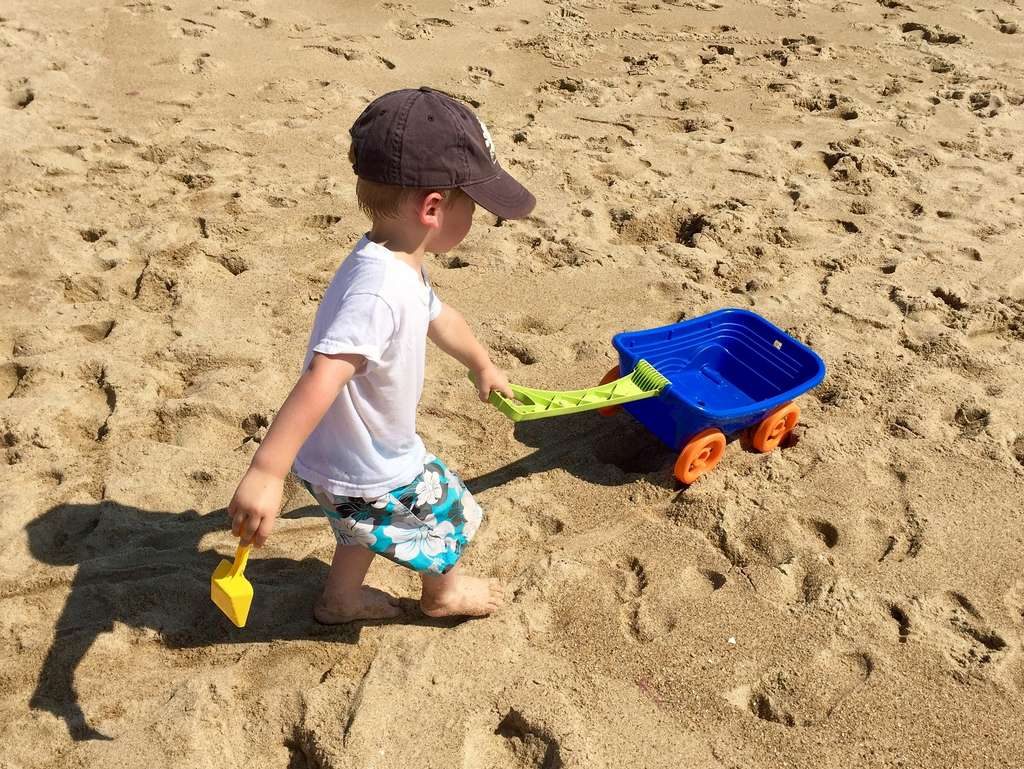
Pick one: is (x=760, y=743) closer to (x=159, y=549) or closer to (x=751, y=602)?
(x=751, y=602)

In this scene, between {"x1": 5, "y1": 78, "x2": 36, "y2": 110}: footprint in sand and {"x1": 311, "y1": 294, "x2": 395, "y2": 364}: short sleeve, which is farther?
{"x1": 5, "y1": 78, "x2": 36, "y2": 110}: footprint in sand

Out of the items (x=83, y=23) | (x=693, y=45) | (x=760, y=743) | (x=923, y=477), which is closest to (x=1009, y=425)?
(x=923, y=477)

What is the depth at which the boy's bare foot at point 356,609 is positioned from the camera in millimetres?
2281

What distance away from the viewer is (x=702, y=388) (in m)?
3.21

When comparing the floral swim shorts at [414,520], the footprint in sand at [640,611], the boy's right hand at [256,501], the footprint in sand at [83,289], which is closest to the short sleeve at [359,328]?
the boy's right hand at [256,501]

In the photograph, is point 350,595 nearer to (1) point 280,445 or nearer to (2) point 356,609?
(2) point 356,609

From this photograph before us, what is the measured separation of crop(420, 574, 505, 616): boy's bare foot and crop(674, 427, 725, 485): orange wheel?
0.69 m

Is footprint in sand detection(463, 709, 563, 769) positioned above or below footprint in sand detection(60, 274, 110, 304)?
above

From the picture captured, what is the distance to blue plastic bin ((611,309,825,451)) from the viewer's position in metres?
2.89

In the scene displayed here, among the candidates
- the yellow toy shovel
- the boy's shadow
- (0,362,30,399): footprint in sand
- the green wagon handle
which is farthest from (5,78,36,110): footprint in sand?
the yellow toy shovel

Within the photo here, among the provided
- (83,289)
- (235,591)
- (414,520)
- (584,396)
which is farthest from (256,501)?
(83,289)

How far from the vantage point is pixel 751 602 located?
2.42 m

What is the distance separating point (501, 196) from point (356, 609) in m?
1.07

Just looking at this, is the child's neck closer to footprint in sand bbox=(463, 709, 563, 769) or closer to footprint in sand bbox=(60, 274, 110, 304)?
footprint in sand bbox=(463, 709, 563, 769)
